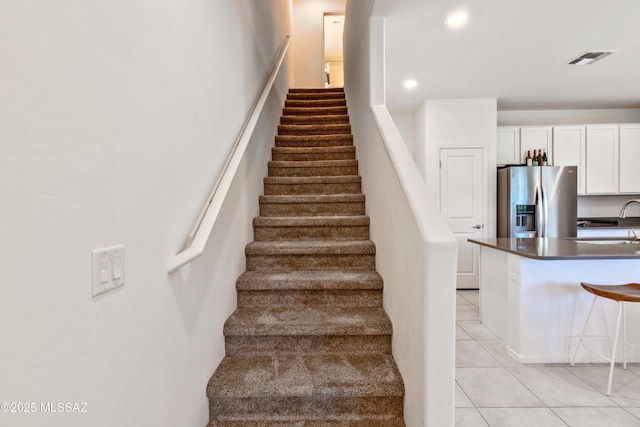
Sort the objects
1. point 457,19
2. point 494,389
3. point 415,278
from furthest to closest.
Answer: point 457,19, point 494,389, point 415,278

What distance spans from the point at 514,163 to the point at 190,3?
471 cm

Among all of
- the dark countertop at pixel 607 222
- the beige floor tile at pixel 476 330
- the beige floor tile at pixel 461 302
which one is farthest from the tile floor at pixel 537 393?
the dark countertop at pixel 607 222

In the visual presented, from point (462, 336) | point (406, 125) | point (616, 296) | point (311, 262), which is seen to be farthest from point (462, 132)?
point (311, 262)

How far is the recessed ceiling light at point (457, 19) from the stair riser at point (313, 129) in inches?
62.0

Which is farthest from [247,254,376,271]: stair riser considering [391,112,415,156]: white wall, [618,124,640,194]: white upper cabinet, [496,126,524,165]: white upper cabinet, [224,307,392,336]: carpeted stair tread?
[618,124,640,194]: white upper cabinet

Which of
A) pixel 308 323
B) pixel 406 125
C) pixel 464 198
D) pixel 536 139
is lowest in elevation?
pixel 308 323

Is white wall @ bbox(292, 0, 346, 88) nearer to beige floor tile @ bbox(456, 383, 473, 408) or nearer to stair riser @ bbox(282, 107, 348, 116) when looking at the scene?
stair riser @ bbox(282, 107, 348, 116)

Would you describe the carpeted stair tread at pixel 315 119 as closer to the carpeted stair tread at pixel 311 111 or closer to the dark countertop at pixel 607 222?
the carpeted stair tread at pixel 311 111

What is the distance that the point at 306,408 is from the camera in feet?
5.02

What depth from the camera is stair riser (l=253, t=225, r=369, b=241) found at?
2570mm

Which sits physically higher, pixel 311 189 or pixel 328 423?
pixel 311 189

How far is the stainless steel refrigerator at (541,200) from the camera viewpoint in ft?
13.4

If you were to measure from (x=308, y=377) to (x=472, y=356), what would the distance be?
1709 millimetres

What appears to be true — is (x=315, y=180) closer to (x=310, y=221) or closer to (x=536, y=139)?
(x=310, y=221)
